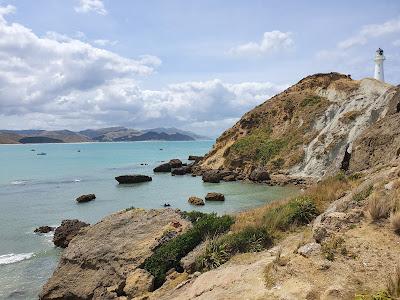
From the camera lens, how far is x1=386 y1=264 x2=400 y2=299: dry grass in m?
7.94

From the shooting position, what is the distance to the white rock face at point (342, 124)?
55.5 m

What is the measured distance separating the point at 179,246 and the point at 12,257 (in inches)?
555

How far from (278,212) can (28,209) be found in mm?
32409

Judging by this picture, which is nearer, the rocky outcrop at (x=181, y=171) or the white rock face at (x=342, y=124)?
the white rock face at (x=342, y=124)

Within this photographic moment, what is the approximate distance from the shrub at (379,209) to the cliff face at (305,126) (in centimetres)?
3945

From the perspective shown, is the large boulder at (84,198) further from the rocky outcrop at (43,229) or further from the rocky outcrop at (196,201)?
the rocky outcrop at (43,229)

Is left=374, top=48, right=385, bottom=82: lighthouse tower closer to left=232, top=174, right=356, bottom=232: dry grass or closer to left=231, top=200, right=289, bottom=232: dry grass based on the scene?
left=232, top=174, right=356, bottom=232: dry grass

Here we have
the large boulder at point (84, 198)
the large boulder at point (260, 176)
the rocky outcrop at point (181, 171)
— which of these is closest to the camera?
the large boulder at point (84, 198)

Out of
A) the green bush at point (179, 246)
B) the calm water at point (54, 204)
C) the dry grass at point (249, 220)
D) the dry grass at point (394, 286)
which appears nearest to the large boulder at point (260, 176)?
the calm water at point (54, 204)

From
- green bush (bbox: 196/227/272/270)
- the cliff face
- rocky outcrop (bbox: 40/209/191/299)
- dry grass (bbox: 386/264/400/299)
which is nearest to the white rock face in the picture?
the cliff face

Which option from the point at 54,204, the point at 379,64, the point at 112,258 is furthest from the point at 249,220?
the point at 379,64

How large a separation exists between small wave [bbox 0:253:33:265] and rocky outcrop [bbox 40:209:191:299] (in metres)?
7.66

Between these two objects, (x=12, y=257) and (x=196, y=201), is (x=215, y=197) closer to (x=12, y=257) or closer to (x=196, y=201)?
(x=196, y=201)

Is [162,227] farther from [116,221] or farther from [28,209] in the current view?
[28,209]
